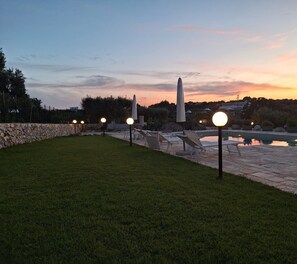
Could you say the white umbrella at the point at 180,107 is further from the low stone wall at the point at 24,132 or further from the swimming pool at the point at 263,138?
the low stone wall at the point at 24,132

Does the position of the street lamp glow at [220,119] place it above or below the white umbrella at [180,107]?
below

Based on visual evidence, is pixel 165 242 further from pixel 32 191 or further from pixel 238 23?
pixel 238 23

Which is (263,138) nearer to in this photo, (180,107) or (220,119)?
(180,107)

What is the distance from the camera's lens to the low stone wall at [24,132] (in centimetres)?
1076

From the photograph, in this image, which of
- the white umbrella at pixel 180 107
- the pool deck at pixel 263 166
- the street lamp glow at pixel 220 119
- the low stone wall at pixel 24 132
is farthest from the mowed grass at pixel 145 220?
the low stone wall at pixel 24 132

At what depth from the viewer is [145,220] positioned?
9.66 ft

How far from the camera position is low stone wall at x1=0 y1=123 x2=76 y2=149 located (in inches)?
423

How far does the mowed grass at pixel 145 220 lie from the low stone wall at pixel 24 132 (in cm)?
642

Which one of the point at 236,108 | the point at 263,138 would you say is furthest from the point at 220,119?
the point at 236,108

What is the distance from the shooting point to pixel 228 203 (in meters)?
3.48

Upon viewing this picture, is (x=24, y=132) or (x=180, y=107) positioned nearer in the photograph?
(x=180, y=107)

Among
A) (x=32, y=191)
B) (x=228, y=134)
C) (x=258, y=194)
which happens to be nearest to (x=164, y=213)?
(x=258, y=194)

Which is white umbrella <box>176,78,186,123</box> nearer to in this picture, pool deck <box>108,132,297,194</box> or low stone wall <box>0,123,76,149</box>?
pool deck <box>108,132,297,194</box>

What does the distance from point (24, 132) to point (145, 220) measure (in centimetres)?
1179
